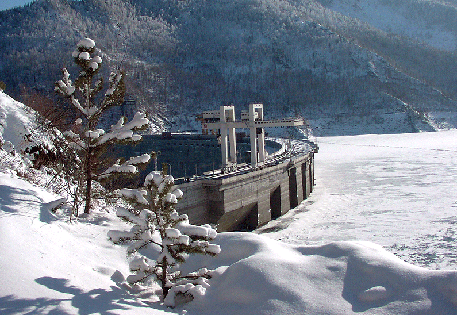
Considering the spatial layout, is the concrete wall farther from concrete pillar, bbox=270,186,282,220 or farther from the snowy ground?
the snowy ground

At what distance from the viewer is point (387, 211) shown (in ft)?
119

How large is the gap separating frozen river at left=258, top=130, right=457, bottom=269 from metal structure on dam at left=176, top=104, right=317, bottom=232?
140 cm

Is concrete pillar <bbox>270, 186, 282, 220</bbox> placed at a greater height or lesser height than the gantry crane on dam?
lesser

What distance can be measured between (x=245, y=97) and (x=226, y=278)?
16386 centimetres


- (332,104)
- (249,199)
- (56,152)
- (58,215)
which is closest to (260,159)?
(249,199)

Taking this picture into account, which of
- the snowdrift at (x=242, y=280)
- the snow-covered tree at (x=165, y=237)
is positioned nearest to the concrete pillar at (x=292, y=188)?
the snowdrift at (x=242, y=280)

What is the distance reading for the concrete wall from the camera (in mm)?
29188

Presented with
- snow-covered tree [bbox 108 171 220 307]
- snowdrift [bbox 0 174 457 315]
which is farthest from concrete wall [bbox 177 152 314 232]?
snow-covered tree [bbox 108 171 220 307]

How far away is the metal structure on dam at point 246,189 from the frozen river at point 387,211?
140 cm

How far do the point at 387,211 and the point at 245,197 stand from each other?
12042mm

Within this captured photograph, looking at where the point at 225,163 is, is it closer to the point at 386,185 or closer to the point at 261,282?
the point at 386,185

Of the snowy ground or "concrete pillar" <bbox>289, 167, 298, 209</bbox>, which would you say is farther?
"concrete pillar" <bbox>289, 167, 298, 209</bbox>

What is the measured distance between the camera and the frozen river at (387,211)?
27078 mm

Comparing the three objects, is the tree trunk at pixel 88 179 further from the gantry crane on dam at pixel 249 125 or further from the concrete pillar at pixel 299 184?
the concrete pillar at pixel 299 184
